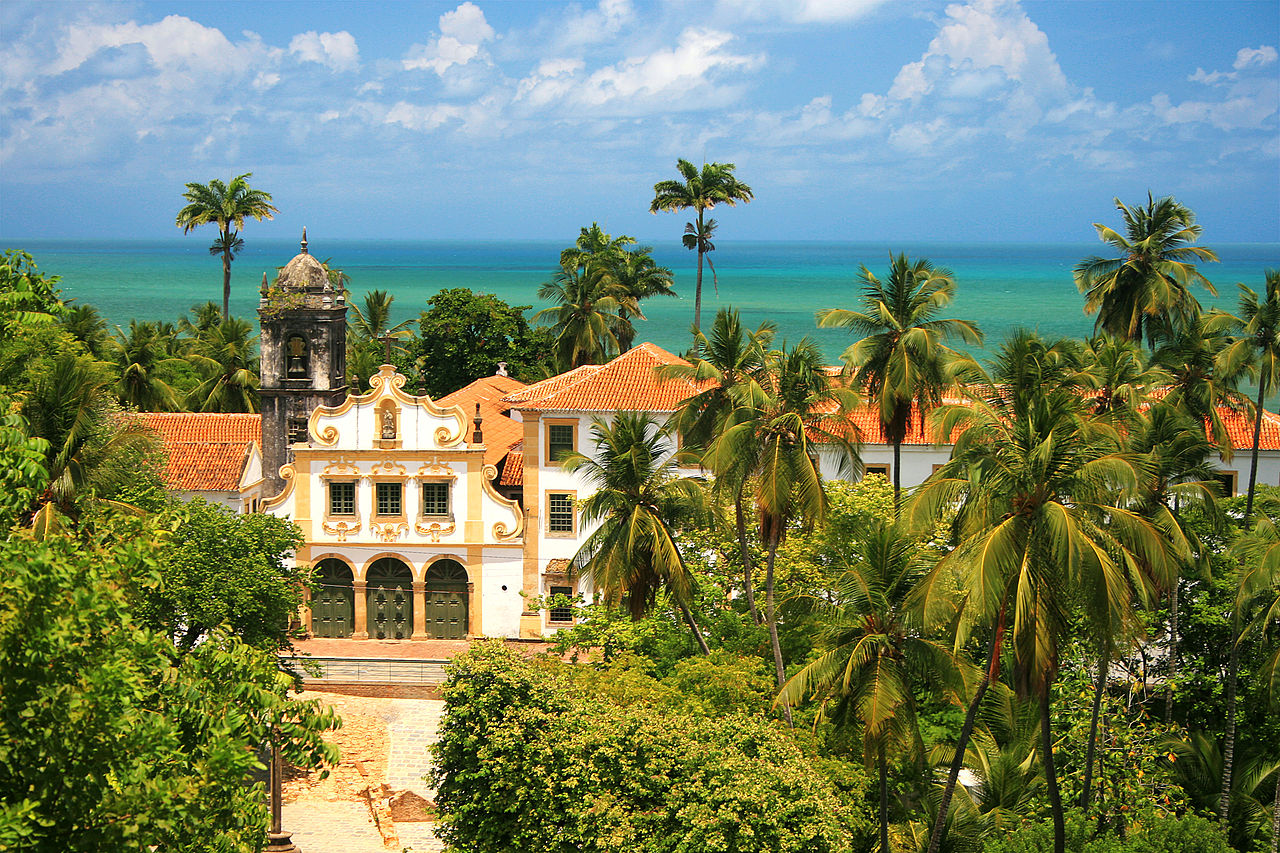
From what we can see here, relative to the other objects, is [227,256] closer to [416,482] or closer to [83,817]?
[416,482]

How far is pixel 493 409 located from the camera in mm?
59594

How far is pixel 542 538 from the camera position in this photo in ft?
153

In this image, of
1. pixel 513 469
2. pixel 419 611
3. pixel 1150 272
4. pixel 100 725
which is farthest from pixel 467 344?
pixel 100 725

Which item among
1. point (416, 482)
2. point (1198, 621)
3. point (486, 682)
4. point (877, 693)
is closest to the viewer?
point (877, 693)

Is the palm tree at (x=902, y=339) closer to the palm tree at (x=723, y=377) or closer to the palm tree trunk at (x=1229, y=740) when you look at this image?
the palm tree at (x=723, y=377)

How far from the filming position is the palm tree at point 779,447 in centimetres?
3120

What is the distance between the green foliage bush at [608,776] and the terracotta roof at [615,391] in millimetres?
19848

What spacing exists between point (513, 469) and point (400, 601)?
7046mm

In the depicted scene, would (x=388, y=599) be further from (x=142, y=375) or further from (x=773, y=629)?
(x=142, y=375)

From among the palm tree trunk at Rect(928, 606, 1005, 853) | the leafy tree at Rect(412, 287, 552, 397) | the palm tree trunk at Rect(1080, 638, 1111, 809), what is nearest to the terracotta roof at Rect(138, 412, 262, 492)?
the leafy tree at Rect(412, 287, 552, 397)

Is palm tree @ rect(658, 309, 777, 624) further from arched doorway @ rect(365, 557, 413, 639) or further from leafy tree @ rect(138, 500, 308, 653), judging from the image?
arched doorway @ rect(365, 557, 413, 639)

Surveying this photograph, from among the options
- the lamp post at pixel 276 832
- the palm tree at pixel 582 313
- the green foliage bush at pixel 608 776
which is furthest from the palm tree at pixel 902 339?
the palm tree at pixel 582 313

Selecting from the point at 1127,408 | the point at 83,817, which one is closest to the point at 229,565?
the point at 83,817

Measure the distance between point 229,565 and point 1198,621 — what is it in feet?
81.0
